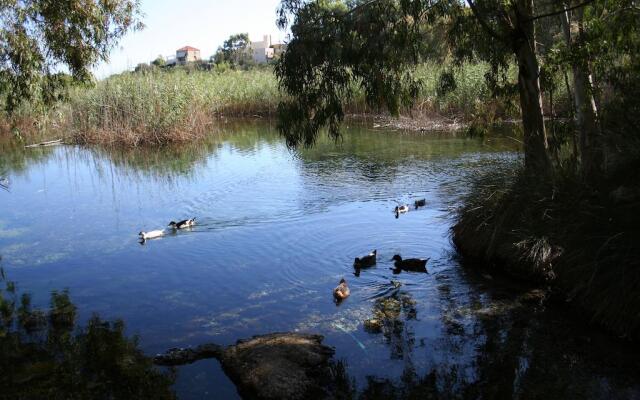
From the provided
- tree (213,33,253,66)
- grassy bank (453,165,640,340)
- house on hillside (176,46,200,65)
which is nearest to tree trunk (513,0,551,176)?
grassy bank (453,165,640,340)

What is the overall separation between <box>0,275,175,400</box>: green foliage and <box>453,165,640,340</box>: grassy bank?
488 centimetres

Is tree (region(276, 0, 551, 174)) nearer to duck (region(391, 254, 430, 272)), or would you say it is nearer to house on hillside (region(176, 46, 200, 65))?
duck (region(391, 254, 430, 272))

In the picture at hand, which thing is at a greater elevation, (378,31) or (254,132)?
(378,31)

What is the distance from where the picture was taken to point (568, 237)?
775 centimetres

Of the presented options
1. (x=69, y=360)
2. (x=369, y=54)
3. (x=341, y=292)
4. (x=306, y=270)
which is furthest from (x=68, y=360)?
(x=369, y=54)

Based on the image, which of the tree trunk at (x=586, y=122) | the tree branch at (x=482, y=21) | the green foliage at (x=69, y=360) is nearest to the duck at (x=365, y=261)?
the tree trunk at (x=586, y=122)

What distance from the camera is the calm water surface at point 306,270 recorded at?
20.9ft

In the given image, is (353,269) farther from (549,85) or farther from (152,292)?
(549,85)

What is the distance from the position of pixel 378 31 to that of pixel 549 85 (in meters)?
3.62

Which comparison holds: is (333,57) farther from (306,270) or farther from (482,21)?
(306,270)

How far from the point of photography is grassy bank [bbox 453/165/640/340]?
261 inches

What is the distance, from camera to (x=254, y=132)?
3073 centimetres

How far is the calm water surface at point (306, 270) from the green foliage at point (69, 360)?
1.15 feet

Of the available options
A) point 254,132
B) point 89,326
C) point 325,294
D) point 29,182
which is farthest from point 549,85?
point 254,132
